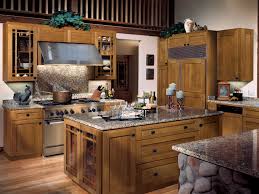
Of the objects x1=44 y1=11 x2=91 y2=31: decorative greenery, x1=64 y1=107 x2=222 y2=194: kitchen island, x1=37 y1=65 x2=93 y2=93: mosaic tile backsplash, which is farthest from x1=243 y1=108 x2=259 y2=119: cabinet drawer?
x1=44 y1=11 x2=91 y2=31: decorative greenery

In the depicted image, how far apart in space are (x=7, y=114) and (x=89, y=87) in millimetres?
2066

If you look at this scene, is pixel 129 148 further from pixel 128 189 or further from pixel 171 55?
pixel 171 55

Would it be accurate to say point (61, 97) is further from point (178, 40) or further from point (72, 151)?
point (178, 40)

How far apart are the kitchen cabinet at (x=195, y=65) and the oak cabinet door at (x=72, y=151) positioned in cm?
344

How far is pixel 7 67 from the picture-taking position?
18.3 feet

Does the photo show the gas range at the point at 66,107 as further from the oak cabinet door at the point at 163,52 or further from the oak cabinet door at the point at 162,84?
the oak cabinet door at the point at 163,52

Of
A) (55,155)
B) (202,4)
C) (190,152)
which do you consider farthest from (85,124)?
(202,4)

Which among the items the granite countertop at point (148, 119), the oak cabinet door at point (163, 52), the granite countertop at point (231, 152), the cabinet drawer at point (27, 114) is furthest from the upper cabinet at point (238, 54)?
the cabinet drawer at point (27, 114)

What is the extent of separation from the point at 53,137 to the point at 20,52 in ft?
5.52

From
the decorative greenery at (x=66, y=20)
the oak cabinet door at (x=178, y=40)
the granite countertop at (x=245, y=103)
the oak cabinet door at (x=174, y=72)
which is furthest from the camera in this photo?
the oak cabinet door at (x=174, y=72)

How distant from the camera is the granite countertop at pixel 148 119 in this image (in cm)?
348

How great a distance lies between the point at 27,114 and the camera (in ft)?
17.7

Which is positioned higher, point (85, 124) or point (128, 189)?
point (85, 124)

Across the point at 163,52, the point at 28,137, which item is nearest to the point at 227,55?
the point at 163,52
